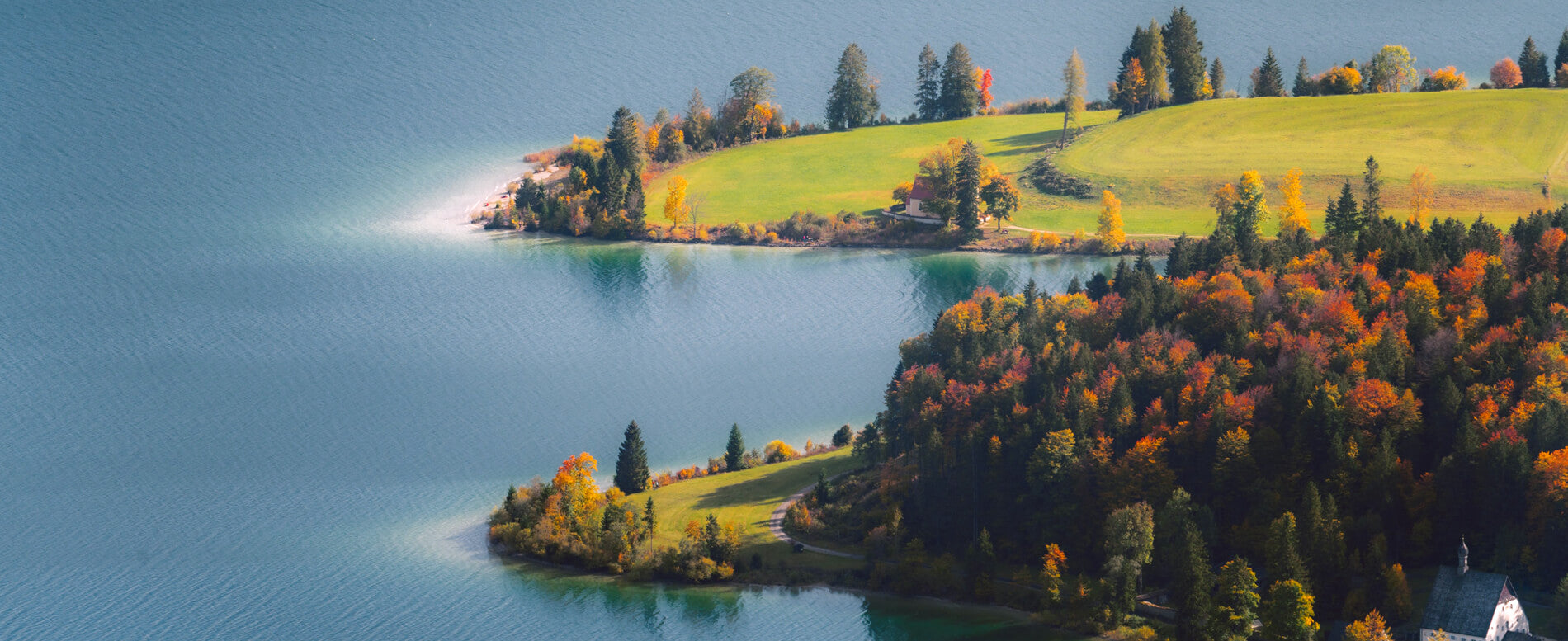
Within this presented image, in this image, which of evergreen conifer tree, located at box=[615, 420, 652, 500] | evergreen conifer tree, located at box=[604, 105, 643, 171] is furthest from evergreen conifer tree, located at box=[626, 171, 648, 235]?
evergreen conifer tree, located at box=[615, 420, 652, 500]

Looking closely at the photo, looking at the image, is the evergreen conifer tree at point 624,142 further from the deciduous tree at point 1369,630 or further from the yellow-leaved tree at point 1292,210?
the deciduous tree at point 1369,630

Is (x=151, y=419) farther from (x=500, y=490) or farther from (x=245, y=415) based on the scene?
(x=500, y=490)

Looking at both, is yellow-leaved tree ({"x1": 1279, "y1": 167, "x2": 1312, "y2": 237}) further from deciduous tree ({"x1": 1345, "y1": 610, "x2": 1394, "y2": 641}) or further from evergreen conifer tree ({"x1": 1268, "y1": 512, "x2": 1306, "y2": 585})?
deciduous tree ({"x1": 1345, "y1": 610, "x2": 1394, "y2": 641})

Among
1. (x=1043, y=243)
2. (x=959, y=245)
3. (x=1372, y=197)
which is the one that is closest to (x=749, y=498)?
(x=959, y=245)

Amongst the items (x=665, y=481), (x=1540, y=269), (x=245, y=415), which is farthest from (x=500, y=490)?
(x=1540, y=269)

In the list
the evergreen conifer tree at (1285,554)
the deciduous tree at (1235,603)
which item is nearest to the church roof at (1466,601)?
the evergreen conifer tree at (1285,554)

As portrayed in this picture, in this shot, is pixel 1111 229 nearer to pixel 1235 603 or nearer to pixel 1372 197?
pixel 1372 197
